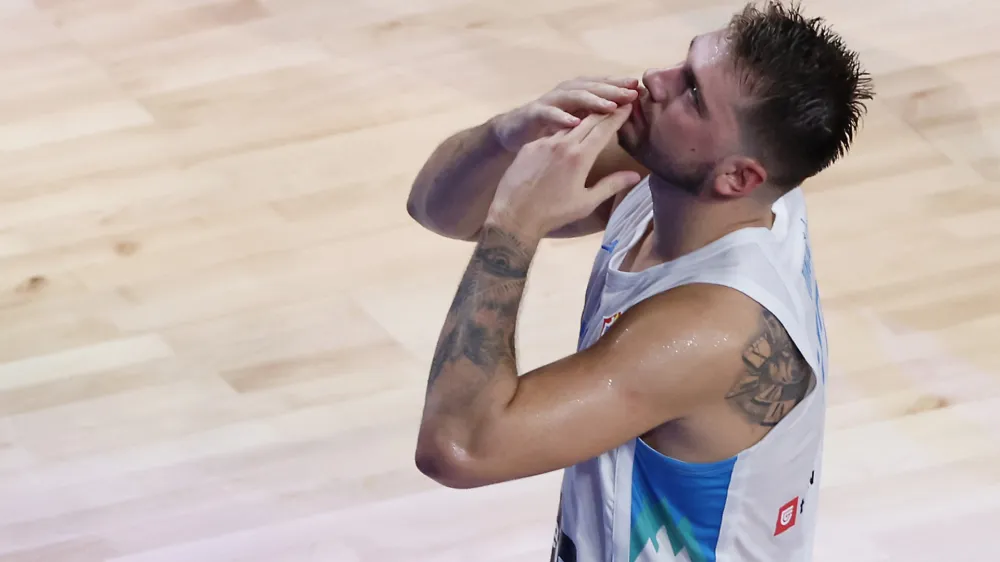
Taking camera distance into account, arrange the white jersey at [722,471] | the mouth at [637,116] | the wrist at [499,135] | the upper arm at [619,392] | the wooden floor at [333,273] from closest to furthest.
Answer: the upper arm at [619,392] < the white jersey at [722,471] < the mouth at [637,116] < the wrist at [499,135] < the wooden floor at [333,273]

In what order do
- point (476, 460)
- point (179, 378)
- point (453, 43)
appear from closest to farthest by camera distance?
point (476, 460) < point (179, 378) < point (453, 43)

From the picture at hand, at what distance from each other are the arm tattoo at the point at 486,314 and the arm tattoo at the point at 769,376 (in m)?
0.30

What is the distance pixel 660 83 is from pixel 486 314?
1.35 ft

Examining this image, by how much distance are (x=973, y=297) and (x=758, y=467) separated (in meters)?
1.89

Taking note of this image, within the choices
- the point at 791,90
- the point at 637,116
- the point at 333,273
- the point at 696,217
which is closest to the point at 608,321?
the point at 696,217

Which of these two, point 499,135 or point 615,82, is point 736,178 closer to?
point 615,82

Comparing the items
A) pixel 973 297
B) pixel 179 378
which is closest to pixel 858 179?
pixel 973 297

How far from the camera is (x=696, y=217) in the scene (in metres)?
1.86

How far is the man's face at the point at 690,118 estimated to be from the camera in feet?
5.93

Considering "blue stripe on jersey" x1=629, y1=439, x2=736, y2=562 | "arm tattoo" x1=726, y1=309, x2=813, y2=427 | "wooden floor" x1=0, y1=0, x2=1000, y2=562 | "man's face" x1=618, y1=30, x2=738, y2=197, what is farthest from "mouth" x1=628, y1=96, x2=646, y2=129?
"wooden floor" x1=0, y1=0, x2=1000, y2=562

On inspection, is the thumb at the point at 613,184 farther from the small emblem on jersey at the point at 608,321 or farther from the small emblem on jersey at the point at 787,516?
the small emblem on jersey at the point at 787,516

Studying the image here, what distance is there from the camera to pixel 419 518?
2.96m

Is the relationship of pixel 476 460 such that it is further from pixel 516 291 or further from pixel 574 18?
pixel 574 18

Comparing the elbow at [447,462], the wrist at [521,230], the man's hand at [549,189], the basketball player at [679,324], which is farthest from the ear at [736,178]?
the elbow at [447,462]
